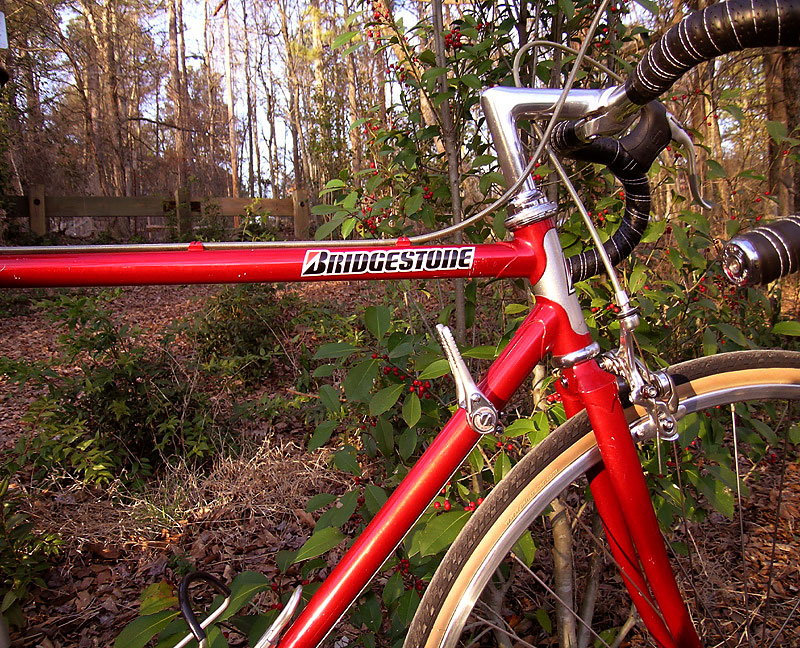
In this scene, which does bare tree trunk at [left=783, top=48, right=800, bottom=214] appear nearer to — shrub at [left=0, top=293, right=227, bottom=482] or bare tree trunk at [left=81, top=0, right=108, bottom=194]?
shrub at [left=0, top=293, right=227, bottom=482]

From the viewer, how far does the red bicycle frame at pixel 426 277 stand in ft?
2.92

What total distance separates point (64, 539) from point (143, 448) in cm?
79

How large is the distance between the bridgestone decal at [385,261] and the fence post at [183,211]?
8.73 m

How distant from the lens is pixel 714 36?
2.32ft

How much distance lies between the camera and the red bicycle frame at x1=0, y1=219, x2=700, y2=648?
0.89 meters

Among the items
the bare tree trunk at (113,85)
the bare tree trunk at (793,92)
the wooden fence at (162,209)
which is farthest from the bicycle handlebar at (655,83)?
the bare tree trunk at (113,85)

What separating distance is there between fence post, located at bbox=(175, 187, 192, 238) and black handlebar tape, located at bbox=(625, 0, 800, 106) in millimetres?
9035

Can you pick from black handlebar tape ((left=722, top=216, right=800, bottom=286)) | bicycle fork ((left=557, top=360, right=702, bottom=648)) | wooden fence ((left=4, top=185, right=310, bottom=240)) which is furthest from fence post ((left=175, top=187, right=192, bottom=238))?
black handlebar tape ((left=722, top=216, right=800, bottom=286))

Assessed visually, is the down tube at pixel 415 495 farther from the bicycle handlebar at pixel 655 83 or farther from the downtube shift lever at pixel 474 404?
the bicycle handlebar at pixel 655 83

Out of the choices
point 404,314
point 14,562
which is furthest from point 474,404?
point 14,562

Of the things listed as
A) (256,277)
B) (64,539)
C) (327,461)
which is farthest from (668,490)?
(64,539)

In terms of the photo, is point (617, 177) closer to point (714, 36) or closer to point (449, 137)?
point (714, 36)

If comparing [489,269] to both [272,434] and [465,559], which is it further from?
[272,434]

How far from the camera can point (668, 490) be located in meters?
1.25
